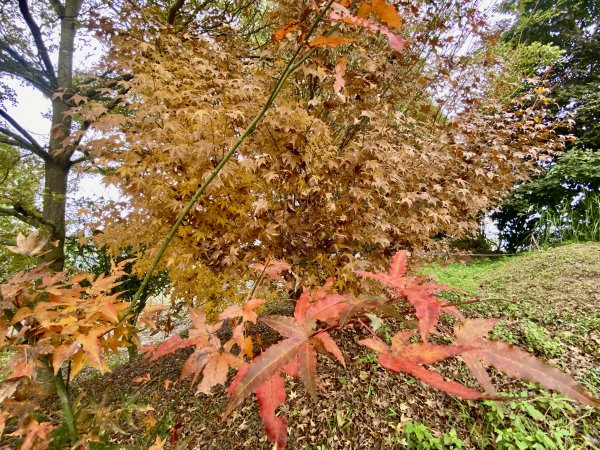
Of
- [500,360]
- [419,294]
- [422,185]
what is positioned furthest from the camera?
[422,185]

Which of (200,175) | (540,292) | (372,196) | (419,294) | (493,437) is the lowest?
(493,437)

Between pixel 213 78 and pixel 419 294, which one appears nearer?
pixel 419 294

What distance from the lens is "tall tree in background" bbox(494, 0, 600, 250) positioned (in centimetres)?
722

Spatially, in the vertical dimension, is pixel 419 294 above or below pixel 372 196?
below

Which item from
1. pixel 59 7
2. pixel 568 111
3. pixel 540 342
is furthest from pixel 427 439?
pixel 568 111

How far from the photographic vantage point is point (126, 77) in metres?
4.28

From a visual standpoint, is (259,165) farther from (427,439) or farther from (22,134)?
(22,134)

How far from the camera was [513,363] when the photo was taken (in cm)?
52

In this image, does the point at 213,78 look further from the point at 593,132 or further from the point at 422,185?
the point at 593,132

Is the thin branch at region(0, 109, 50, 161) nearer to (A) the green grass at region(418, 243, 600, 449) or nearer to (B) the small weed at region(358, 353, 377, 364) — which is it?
(B) the small weed at region(358, 353, 377, 364)

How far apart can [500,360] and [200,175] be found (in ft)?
8.36

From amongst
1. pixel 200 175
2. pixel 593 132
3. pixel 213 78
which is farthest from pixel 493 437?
pixel 593 132

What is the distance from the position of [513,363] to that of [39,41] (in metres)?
5.60

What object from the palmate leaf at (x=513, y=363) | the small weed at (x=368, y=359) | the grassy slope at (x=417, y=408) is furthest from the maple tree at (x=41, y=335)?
the small weed at (x=368, y=359)
